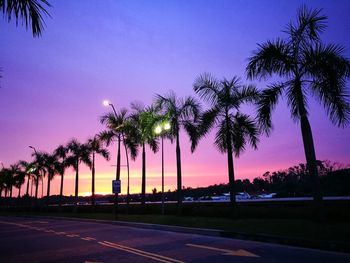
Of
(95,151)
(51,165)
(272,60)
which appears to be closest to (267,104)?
(272,60)

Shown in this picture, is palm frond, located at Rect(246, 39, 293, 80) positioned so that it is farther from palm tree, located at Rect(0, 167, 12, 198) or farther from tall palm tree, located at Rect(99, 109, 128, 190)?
palm tree, located at Rect(0, 167, 12, 198)

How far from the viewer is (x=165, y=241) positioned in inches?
554

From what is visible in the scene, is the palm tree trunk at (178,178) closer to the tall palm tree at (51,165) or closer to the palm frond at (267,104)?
the palm frond at (267,104)

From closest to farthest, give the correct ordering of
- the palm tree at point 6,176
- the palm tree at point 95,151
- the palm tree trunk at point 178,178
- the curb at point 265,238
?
1. the curb at point 265,238
2. the palm tree trunk at point 178,178
3. the palm tree at point 95,151
4. the palm tree at point 6,176

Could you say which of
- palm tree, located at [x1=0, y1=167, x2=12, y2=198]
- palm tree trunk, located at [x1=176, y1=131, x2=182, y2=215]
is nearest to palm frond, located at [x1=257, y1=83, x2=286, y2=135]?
palm tree trunk, located at [x1=176, y1=131, x2=182, y2=215]

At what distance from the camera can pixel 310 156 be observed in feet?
50.4

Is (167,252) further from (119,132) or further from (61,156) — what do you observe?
(61,156)

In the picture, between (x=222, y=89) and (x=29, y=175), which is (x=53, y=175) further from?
(x=222, y=89)

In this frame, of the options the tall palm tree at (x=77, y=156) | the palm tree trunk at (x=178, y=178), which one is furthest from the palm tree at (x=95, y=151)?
the palm tree trunk at (x=178, y=178)

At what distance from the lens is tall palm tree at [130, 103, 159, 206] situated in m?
29.7

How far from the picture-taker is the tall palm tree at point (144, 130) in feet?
97.5

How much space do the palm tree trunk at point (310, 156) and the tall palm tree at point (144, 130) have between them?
14.8 m

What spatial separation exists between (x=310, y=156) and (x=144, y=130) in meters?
18.3

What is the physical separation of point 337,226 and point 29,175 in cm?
7792
